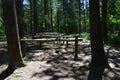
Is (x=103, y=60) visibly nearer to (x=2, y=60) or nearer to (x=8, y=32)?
(x=8, y=32)

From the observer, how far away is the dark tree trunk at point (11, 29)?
381 inches

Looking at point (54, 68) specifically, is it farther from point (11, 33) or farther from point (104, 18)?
point (104, 18)

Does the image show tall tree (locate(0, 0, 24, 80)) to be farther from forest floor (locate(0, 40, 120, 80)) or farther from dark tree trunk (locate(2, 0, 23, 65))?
forest floor (locate(0, 40, 120, 80))

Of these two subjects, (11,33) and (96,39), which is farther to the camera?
(96,39)

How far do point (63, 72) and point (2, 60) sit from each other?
358 cm

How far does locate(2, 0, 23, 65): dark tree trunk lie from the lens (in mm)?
9672

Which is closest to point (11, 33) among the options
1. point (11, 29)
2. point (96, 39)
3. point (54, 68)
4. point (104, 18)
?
point (11, 29)

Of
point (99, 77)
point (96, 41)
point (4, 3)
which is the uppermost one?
point (4, 3)

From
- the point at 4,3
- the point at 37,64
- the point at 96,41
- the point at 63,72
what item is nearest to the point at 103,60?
the point at 96,41

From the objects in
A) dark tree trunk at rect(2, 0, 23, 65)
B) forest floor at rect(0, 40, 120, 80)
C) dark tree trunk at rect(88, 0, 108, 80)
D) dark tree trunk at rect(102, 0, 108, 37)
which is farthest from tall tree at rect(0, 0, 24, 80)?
dark tree trunk at rect(102, 0, 108, 37)

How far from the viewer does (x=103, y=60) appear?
33.8 ft

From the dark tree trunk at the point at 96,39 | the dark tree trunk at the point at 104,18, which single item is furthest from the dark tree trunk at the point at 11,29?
the dark tree trunk at the point at 104,18

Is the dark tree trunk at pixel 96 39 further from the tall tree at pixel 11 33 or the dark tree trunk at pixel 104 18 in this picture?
the dark tree trunk at pixel 104 18

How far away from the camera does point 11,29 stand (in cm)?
988
